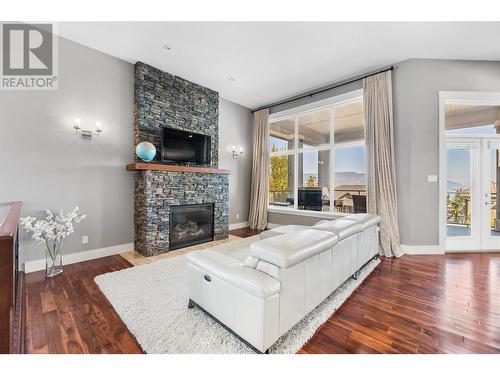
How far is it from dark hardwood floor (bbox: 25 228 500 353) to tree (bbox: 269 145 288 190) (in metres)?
3.18

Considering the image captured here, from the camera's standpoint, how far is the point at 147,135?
3.78 metres

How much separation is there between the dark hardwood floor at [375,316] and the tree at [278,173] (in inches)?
125

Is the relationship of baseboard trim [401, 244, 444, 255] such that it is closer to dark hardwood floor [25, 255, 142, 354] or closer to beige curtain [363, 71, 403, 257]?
beige curtain [363, 71, 403, 257]

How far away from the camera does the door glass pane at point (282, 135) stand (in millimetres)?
5559

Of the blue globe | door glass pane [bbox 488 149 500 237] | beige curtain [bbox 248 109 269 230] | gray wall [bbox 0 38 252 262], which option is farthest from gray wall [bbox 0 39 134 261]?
door glass pane [bbox 488 149 500 237]

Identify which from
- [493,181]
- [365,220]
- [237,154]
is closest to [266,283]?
[365,220]

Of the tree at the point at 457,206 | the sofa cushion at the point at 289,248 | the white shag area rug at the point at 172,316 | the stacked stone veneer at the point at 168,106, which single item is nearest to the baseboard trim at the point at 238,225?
the stacked stone veneer at the point at 168,106

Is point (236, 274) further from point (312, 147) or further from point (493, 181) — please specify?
point (493, 181)

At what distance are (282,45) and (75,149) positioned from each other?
3424 millimetres

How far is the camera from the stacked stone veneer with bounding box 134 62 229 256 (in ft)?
11.7

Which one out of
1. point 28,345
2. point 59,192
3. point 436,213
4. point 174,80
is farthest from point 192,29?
point 436,213

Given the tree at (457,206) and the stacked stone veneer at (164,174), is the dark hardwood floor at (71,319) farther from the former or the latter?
the tree at (457,206)

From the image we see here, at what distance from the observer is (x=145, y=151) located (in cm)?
350
